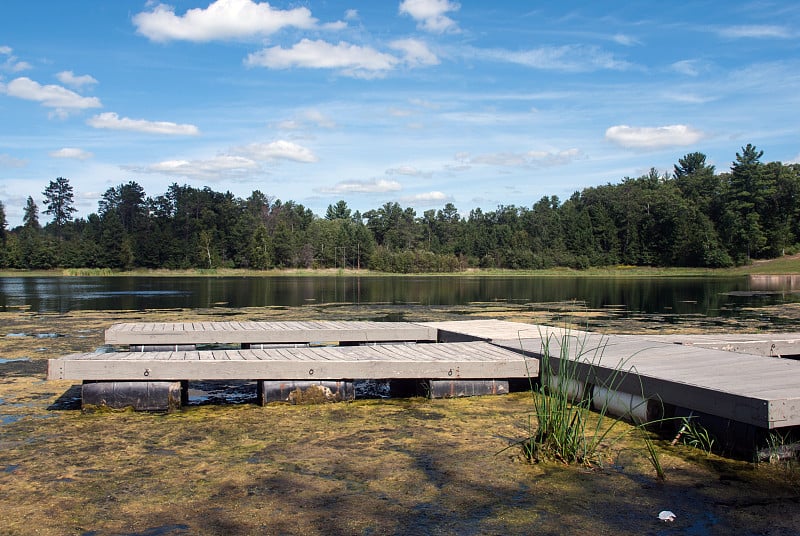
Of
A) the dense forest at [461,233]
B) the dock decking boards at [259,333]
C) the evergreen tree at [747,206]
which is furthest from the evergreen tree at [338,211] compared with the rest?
the dock decking boards at [259,333]

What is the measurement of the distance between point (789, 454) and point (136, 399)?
5599 millimetres

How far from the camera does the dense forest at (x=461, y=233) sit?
73.3m

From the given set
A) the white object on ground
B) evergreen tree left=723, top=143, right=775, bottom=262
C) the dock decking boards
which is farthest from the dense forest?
the white object on ground

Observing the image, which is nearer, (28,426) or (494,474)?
(494,474)

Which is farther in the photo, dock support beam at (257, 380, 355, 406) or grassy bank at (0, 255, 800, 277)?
grassy bank at (0, 255, 800, 277)

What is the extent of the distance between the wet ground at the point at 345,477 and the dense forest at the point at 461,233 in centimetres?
6972

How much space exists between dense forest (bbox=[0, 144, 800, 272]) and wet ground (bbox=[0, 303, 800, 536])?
2745 inches

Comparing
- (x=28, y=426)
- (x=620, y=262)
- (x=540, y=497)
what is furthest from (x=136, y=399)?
(x=620, y=262)

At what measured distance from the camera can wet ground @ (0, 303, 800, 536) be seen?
3.75 m

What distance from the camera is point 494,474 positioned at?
4633 mm

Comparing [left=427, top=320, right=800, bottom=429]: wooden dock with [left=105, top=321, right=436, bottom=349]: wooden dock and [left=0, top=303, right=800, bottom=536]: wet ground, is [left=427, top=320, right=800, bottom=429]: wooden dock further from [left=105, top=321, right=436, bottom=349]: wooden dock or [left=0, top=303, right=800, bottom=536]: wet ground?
[left=105, top=321, right=436, bottom=349]: wooden dock

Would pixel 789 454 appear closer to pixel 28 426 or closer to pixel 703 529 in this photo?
pixel 703 529

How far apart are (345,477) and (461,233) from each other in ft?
292

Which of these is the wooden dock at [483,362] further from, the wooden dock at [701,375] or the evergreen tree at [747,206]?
the evergreen tree at [747,206]
